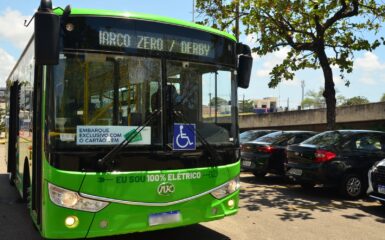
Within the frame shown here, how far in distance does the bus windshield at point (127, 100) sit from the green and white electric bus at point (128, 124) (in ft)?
0.04

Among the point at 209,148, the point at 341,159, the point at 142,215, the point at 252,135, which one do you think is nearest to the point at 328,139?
the point at 341,159

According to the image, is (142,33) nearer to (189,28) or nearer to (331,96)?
(189,28)

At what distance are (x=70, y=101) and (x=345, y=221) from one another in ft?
17.1

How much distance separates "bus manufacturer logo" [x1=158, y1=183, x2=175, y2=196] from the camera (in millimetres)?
5199

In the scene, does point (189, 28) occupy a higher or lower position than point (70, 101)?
higher

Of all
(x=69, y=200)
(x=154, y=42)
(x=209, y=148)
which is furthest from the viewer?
(x=209, y=148)

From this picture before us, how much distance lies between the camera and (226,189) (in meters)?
5.80

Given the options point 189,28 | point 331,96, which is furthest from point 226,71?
point 331,96

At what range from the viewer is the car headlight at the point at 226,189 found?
5.69 m

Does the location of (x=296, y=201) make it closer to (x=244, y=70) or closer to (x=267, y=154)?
(x=267, y=154)

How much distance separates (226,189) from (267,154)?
6.74 meters

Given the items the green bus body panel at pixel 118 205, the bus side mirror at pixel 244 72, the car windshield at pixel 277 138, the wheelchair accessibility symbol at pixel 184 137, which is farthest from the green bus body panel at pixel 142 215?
the car windshield at pixel 277 138

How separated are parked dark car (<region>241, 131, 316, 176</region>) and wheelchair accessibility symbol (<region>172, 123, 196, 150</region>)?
714cm

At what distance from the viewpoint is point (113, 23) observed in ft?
16.9
